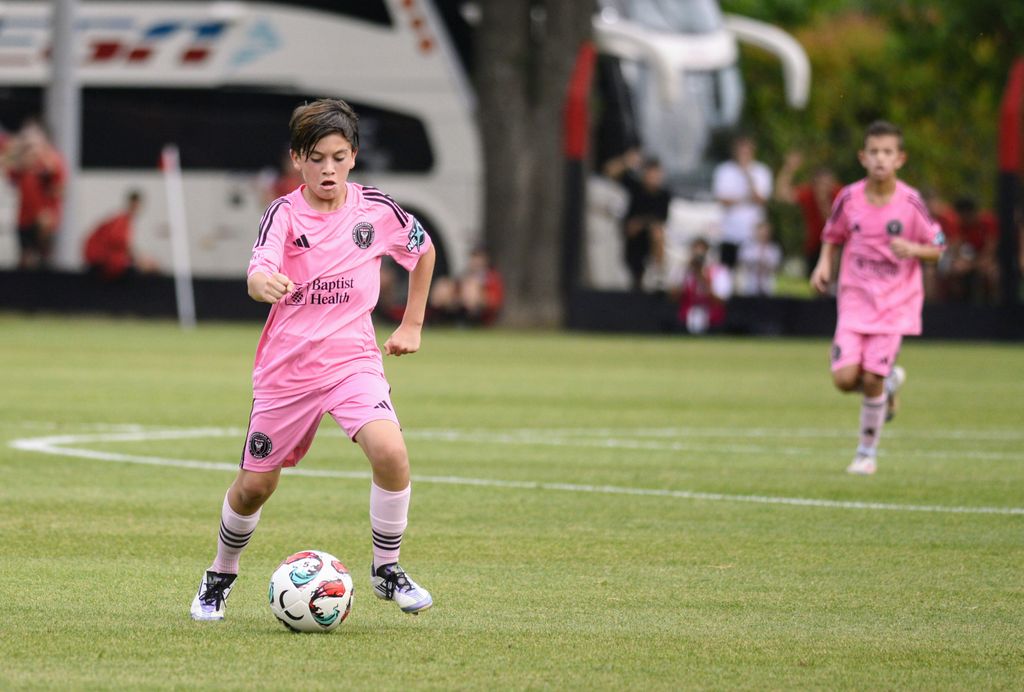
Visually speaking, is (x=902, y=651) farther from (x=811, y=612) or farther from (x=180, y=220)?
(x=180, y=220)

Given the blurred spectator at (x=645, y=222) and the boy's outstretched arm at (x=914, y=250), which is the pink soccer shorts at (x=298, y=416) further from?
the blurred spectator at (x=645, y=222)

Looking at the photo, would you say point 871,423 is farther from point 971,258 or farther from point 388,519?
point 971,258

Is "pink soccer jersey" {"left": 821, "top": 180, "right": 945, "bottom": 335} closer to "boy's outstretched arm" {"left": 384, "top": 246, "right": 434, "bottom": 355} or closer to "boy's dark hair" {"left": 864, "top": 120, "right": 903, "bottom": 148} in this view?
"boy's dark hair" {"left": 864, "top": 120, "right": 903, "bottom": 148}

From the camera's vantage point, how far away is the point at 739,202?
28875 mm

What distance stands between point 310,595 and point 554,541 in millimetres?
2460

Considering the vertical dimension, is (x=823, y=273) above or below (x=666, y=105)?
below

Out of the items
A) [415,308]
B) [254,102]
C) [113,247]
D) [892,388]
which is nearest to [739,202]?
[254,102]

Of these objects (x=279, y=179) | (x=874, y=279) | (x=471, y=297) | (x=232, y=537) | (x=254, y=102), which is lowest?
(x=471, y=297)

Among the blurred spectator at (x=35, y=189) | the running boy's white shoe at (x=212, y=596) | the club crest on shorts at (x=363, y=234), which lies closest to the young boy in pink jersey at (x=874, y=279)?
the club crest on shorts at (x=363, y=234)

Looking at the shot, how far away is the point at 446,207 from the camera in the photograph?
101 feet

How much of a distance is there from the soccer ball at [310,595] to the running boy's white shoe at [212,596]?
0.25m

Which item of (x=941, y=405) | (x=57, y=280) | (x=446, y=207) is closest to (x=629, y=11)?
(x=446, y=207)

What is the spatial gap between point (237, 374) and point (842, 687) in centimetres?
1377

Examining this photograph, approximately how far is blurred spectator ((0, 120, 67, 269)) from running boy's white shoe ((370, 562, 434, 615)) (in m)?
23.1
